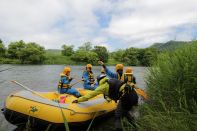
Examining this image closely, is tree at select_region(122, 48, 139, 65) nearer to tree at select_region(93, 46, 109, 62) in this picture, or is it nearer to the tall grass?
the tall grass

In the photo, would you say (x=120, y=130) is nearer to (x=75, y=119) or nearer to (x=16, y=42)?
(x=75, y=119)

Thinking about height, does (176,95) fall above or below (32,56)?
below

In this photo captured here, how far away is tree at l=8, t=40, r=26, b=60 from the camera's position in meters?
61.3

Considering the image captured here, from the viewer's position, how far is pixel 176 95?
4906 millimetres

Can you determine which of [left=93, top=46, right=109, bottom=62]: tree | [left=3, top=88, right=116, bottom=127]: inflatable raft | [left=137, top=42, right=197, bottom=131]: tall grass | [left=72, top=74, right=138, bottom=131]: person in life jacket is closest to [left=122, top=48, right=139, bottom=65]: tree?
[left=3, top=88, right=116, bottom=127]: inflatable raft

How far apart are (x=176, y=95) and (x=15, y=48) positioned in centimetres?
6341

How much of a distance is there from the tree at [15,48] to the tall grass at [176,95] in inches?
2232

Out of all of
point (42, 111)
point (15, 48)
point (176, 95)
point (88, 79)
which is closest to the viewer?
point (176, 95)

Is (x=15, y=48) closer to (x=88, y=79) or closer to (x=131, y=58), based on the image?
(x=131, y=58)

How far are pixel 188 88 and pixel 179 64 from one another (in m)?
0.54

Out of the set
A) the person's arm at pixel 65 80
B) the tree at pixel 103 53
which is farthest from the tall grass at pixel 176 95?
the tree at pixel 103 53

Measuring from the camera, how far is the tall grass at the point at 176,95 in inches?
161

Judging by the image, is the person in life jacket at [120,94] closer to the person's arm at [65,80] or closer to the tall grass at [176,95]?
the tall grass at [176,95]

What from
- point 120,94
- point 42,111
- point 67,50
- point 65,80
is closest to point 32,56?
point 67,50
